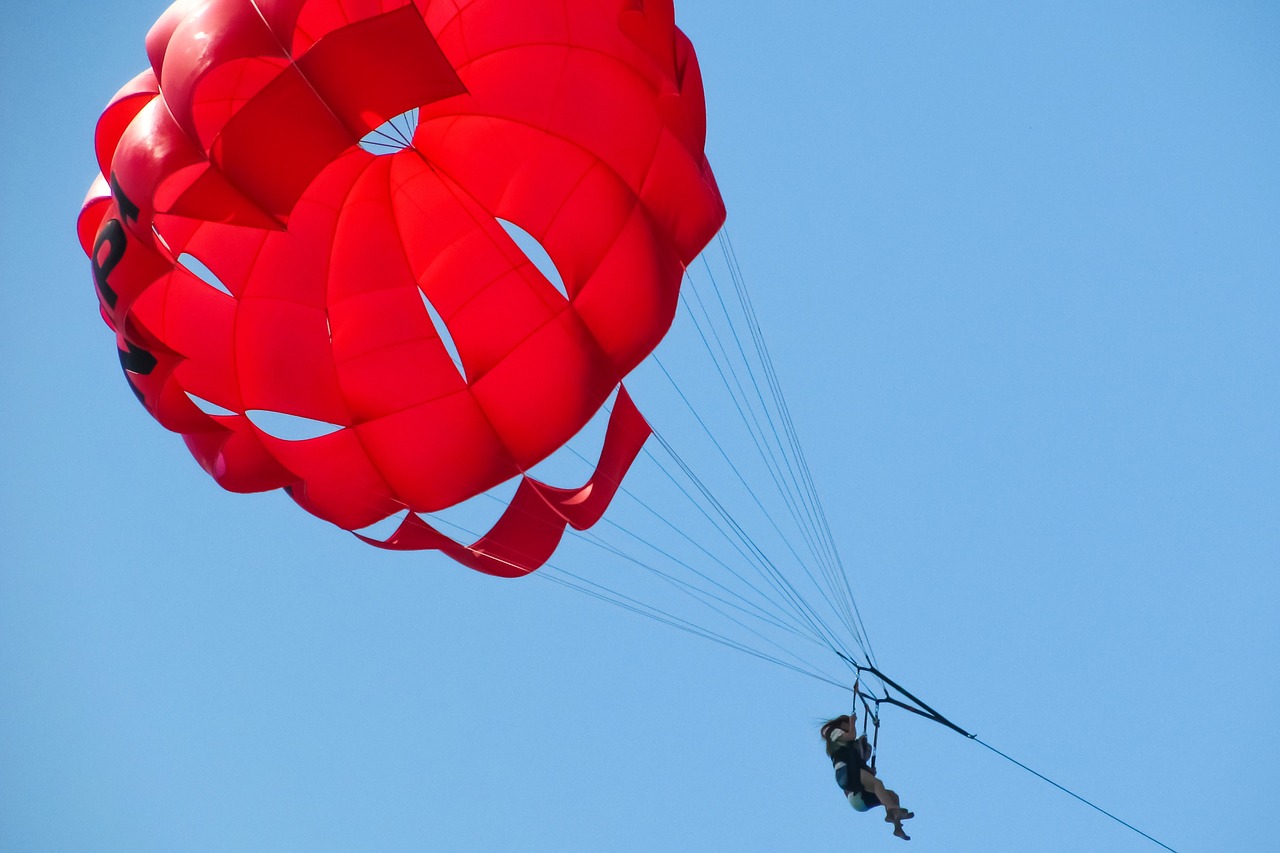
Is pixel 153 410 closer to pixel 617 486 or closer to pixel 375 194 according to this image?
pixel 375 194

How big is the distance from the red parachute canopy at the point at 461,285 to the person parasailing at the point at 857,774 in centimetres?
208

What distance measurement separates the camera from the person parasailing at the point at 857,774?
8531 millimetres

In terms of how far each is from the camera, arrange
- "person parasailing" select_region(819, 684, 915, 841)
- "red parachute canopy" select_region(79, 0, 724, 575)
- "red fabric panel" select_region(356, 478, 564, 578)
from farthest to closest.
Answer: "red fabric panel" select_region(356, 478, 564, 578)
"red parachute canopy" select_region(79, 0, 724, 575)
"person parasailing" select_region(819, 684, 915, 841)

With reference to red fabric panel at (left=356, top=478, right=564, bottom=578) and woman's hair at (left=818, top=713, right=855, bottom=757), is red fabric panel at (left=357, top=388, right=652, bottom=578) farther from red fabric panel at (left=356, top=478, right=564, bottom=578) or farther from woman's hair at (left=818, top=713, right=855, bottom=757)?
woman's hair at (left=818, top=713, right=855, bottom=757)

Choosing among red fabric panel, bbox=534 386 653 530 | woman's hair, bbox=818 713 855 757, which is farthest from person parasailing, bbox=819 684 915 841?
red fabric panel, bbox=534 386 653 530

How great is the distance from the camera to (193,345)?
9.16m

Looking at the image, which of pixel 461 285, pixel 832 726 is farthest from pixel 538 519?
pixel 832 726

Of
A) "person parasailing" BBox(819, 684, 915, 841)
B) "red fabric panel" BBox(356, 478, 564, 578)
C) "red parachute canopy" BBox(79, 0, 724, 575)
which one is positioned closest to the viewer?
"person parasailing" BBox(819, 684, 915, 841)

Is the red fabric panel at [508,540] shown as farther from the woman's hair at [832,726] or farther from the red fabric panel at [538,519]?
the woman's hair at [832,726]

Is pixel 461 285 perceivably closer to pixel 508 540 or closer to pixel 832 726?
pixel 508 540

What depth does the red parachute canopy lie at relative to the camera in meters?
8.93

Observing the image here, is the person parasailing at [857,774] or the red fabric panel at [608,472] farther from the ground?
the red fabric panel at [608,472]

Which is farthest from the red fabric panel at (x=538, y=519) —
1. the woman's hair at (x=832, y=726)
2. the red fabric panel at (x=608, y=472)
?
the woman's hair at (x=832, y=726)

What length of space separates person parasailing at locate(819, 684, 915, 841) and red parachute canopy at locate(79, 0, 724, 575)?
2.08 m
